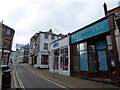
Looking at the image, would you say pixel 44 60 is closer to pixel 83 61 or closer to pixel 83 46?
pixel 83 61

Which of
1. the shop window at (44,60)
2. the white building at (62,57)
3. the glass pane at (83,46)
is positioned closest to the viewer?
the glass pane at (83,46)

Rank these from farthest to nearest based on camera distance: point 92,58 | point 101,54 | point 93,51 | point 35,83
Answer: point 93,51, point 92,58, point 101,54, point 35,83

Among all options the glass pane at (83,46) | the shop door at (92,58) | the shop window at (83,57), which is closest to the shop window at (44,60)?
the shop window at (83,57)

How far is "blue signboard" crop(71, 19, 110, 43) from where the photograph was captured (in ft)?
27.0

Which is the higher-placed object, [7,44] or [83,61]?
[7,44]

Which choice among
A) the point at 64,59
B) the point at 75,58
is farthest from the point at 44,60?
the point at 75,58

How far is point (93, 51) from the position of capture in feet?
33.1

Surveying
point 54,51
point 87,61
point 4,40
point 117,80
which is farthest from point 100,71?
point 4,40

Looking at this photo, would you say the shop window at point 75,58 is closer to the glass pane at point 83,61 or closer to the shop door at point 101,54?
the glass pane at point 83,61

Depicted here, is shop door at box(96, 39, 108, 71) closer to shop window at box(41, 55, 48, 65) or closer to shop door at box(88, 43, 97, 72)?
shop door at box(88, 43, 97, 72)

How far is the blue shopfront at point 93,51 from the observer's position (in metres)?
8.07

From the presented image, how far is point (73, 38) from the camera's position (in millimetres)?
12328

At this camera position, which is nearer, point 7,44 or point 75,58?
point 75,58

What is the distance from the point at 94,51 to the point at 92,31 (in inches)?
87.9
